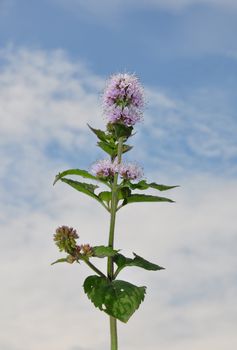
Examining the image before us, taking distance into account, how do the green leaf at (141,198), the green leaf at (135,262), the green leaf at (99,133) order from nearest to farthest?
the green leaf at (135,262) → the green leaf at (141,198) → the green leaf at (99,133)

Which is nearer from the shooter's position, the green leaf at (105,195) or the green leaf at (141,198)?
the green leaf at (141,198)

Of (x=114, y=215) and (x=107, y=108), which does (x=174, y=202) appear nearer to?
(x=114, y=215)

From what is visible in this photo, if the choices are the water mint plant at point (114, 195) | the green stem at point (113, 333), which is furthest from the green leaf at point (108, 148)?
the green stem at point (113, 333)

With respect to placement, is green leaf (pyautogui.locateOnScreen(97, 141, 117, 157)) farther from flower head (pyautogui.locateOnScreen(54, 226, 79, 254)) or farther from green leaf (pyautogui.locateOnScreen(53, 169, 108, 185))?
flower head (pyautogui.locateOnScreen(54, 226, 79, 254))

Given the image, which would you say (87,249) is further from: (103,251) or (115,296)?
(115,296)

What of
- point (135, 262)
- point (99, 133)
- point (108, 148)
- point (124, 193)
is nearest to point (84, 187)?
point (124, 193)

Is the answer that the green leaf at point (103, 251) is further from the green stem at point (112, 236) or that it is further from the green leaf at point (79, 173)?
the green leaf at point (79, 173)

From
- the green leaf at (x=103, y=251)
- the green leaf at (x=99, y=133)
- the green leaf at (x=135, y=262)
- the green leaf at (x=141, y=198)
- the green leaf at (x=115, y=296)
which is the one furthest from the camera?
the green leaf at (x=99, y=133)
